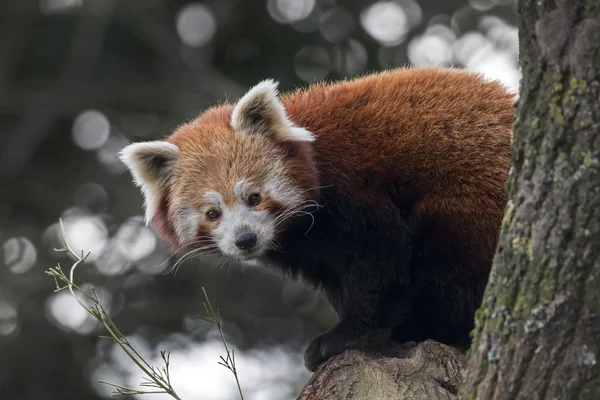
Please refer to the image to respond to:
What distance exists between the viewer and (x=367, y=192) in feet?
14.7

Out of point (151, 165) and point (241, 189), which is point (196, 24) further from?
point (241, 189)

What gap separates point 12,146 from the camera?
12977 millimetres

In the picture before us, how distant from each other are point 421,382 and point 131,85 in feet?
31.7

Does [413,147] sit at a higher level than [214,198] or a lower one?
higher

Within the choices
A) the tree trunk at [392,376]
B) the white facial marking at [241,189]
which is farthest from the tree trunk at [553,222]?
the white facial marking at [241,189]

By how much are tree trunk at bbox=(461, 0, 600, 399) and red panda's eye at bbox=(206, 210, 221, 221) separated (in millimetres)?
2224

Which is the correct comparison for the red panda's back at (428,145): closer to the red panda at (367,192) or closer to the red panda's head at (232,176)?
the red panda at (367,192)

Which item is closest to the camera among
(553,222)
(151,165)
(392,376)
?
(553,222)

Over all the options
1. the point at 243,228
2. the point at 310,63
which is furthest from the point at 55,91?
the point at 243,228

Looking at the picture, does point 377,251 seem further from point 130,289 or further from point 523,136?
point 130,289

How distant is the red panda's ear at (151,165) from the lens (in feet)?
15.5

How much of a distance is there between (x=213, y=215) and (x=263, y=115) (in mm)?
620

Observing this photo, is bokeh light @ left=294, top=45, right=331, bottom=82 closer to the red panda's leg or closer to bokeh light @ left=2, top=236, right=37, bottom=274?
bokeh light @ left=2, top=236, right=37, bottom=274

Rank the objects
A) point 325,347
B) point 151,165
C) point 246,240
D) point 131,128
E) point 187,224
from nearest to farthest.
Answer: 1. point 246,240
2. point 325,347
3. point 187,224
4. point 151,165
5. point 131,128
